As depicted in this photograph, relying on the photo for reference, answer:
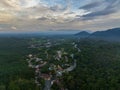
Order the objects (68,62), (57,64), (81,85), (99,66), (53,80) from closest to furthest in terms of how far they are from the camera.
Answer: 1. (81,85)
2. (53,80)
3. (99,66)
4. (57,64)
5. (68,62)

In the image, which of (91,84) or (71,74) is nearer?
(91,84)

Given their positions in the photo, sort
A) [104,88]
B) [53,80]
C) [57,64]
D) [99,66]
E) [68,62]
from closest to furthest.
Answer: [104,88] → [53,80] → [99,66] → [57,64] → [68,62]

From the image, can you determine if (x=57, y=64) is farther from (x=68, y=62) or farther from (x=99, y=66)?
(x=99, y=66)

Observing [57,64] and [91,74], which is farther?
[57,64]

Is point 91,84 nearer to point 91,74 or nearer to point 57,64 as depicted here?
point 91,74

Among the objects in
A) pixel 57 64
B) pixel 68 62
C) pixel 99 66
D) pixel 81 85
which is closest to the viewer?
pixel 81 85

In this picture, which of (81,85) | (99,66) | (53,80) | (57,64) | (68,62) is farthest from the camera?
(68,62)

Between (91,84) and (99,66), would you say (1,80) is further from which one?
(99,66)

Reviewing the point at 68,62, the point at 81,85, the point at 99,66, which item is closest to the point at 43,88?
the point at 81,85

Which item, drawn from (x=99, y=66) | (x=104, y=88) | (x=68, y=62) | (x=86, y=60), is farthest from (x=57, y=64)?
(x=104, y=88)
